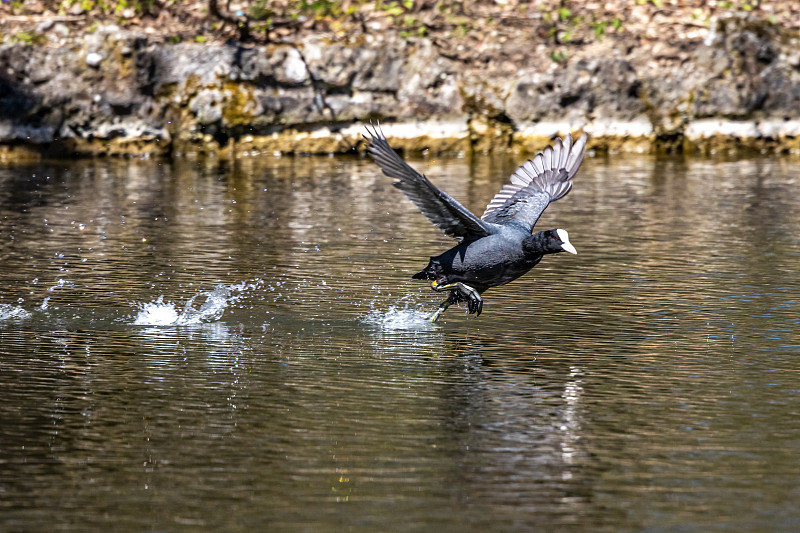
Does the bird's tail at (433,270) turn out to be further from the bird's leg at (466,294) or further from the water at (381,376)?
the water at (381,376)

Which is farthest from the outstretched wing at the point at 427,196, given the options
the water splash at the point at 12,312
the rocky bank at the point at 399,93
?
the rocky bank at the point at 399,93

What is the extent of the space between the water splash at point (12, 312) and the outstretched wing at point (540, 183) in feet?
10.8

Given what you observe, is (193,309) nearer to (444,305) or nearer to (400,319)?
(400,319)

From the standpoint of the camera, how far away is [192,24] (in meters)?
19.8

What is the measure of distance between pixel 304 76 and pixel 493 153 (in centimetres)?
321

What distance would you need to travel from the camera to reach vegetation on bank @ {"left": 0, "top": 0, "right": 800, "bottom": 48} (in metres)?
19.4

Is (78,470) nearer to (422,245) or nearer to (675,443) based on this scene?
(675,443)

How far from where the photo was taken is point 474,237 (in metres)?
7.84

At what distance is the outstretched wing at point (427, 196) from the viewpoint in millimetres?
7012

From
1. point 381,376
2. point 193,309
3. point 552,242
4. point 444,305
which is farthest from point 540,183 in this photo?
point 381,376

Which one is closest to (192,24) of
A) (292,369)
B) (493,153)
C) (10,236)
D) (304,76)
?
(304,76)

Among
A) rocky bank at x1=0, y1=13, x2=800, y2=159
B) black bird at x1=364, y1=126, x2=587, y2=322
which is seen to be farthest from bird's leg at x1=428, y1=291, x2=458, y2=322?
rocky bank at x1=0, y1=13, x2=800, y2=159

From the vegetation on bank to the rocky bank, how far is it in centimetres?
38

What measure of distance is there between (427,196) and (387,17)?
13.3 metres
